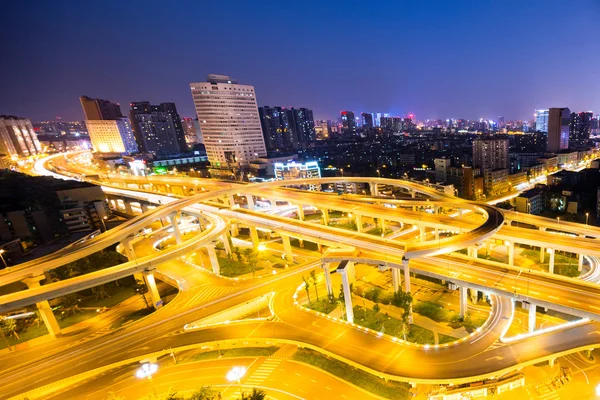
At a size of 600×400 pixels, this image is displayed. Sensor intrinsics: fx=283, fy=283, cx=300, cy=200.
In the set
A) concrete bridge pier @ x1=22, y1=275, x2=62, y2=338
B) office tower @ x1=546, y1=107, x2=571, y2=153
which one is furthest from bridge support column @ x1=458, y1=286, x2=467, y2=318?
office tower @ x1=546, y1=107, x2=571, y2=153

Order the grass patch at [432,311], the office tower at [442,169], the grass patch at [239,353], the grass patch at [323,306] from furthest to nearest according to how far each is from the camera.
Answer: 1. the office tower at [442,169]
2. the grass patch at [323,306]
3. the grass patch at [432,311]
4. the grass patch at [239,353]

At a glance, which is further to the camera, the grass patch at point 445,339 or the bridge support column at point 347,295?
the bridge support column at point 347,295

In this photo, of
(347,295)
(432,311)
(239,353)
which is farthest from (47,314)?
(432,311)

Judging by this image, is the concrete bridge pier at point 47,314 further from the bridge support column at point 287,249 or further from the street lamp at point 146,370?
the bridge support column at point 287,249

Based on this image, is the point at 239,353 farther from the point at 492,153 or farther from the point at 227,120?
the point at 492,153

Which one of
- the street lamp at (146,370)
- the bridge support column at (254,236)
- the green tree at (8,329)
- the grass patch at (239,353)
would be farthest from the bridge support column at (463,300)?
the green tree at (8,329)

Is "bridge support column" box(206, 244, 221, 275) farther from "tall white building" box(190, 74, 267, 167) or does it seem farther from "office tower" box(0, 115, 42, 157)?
"office tower" box(0, 115, 42, 157)

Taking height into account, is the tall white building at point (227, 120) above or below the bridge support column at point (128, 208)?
above
